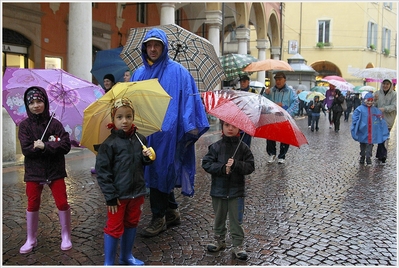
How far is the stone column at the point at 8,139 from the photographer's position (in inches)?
325

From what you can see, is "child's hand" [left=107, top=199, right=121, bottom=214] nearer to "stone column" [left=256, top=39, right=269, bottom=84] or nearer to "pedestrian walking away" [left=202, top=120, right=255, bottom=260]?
"pedestrian walking away" [left=202, top=120, right=255, bottom=260]

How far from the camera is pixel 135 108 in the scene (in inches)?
145

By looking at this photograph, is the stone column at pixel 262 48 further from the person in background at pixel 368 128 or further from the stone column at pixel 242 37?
the person in background at pixel 368 128

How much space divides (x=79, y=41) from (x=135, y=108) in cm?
780

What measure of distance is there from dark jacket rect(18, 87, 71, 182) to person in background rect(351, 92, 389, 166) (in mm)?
7089

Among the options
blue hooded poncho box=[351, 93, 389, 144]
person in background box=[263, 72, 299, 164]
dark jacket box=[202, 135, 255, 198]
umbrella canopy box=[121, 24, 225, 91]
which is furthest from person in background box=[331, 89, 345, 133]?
dark jacket box=[202, 135, 255, 198]

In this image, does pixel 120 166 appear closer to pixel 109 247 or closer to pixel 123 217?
pixel 123 217

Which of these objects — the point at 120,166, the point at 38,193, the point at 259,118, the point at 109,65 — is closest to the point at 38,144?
the point at 38,193

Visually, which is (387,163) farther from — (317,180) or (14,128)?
(14,128)

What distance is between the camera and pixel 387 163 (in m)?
9.66

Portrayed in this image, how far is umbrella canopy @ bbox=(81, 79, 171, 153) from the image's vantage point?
3.63 m

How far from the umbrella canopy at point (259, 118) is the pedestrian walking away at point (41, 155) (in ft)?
4.63

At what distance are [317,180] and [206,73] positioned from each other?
2857mm

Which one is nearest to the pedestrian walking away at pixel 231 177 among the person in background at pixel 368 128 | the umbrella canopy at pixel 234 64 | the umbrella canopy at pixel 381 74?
the person in background at pixel 368 128
